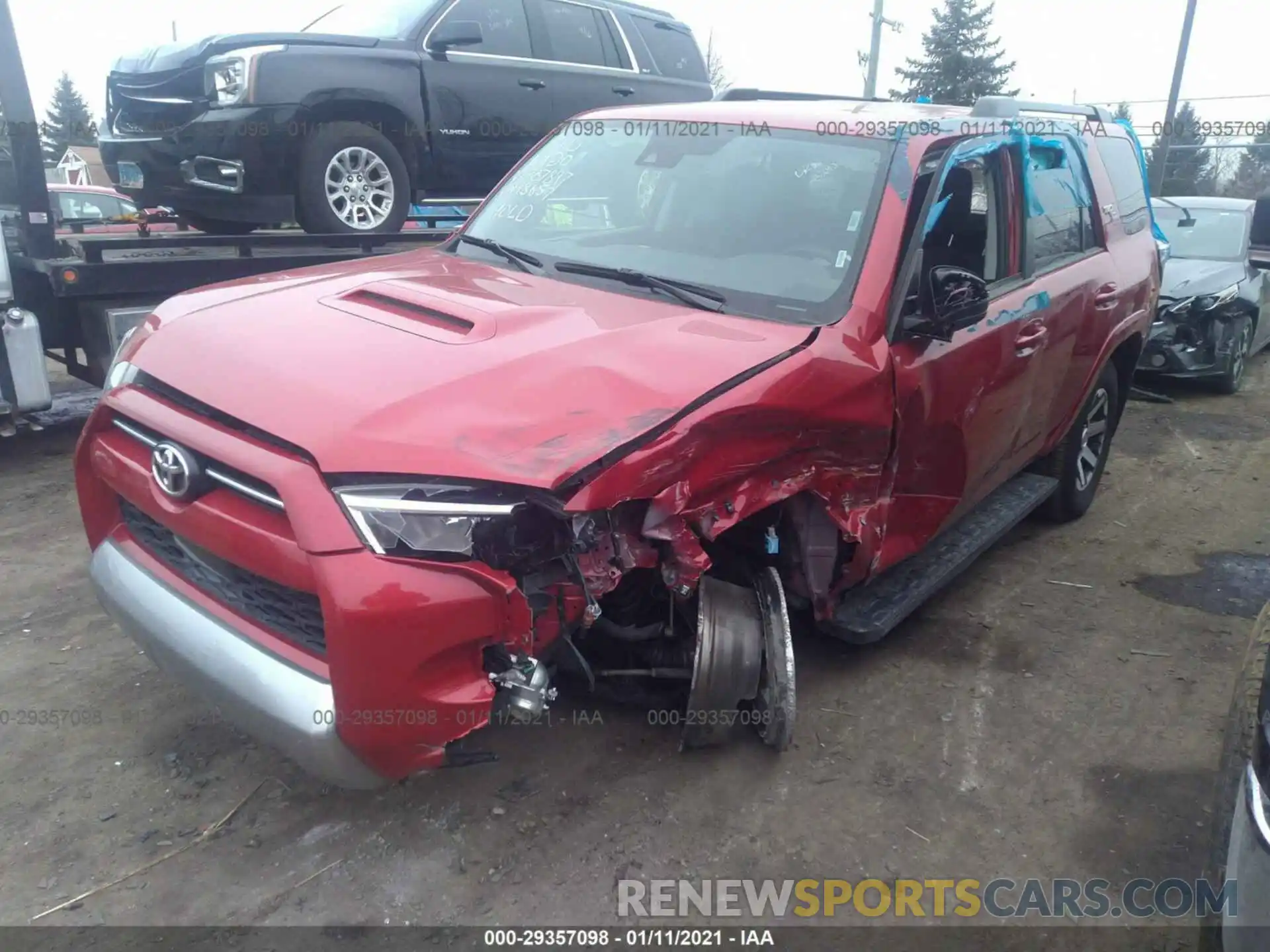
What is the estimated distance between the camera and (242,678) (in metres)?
2.35

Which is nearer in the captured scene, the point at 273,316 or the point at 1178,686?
the point at 273,316

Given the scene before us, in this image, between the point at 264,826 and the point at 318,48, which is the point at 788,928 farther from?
the point at 318,48

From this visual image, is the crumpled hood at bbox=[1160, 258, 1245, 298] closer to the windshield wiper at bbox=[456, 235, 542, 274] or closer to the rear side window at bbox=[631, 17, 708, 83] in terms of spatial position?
the rear side window at bbox=[631, 17, 708, 83]

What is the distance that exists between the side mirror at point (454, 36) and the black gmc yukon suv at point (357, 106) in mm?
12

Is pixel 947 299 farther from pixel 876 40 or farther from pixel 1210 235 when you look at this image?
pixel 876 40

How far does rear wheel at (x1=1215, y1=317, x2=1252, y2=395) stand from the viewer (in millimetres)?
8609

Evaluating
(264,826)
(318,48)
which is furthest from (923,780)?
(318,48)

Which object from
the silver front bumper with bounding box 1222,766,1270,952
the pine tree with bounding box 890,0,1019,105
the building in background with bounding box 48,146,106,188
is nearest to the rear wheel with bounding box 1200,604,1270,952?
the silver front bumper with bounding box 1222,766,1270,952

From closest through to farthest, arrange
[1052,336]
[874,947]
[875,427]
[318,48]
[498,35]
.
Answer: [874,947] < [875,427] < [1052,336] < [318,48] < [498,35]

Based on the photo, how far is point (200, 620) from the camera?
2508 mm

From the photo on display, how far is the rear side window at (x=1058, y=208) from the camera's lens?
4.12 meters

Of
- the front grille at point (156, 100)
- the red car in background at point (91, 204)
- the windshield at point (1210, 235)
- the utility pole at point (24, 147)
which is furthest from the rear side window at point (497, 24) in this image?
the windshield at point (1210, 235)

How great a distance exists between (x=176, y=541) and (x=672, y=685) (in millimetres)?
1544

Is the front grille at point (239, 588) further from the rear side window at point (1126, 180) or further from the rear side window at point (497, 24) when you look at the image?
the rear side window at point (497, 24)
